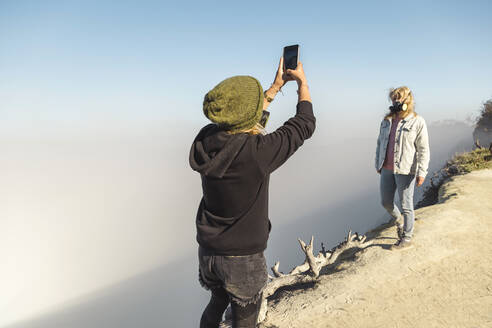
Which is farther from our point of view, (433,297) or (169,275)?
(169,275)

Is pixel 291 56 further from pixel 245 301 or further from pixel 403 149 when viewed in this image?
pixel 403 149

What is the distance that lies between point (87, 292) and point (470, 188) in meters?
128

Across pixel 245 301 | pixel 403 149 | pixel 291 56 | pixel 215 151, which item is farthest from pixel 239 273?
pixel 403 149

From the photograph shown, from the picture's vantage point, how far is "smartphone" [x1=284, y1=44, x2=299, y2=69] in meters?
1.80

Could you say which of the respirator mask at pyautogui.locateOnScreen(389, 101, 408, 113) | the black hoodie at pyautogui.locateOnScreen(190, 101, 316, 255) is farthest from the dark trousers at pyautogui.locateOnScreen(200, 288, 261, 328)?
the respirator mask at pyautogui.locateOnScreen(389, 101, 408, 113)

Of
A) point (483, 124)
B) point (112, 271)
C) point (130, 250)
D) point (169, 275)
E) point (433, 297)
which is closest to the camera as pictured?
point (433, 297)

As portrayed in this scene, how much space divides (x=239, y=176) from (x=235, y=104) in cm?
35

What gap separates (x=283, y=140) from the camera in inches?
55.7

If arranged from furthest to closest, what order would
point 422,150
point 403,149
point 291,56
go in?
1. point 403,149
2. point 422,150
3. point 291,56

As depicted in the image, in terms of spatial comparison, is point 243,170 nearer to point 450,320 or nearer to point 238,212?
point 238,212

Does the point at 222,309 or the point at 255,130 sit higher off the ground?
the point at 255,130

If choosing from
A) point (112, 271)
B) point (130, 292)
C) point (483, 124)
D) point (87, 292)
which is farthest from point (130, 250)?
point (483, 124)

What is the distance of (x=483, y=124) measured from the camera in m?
22.4

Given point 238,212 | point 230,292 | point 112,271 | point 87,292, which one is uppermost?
point 238,212
